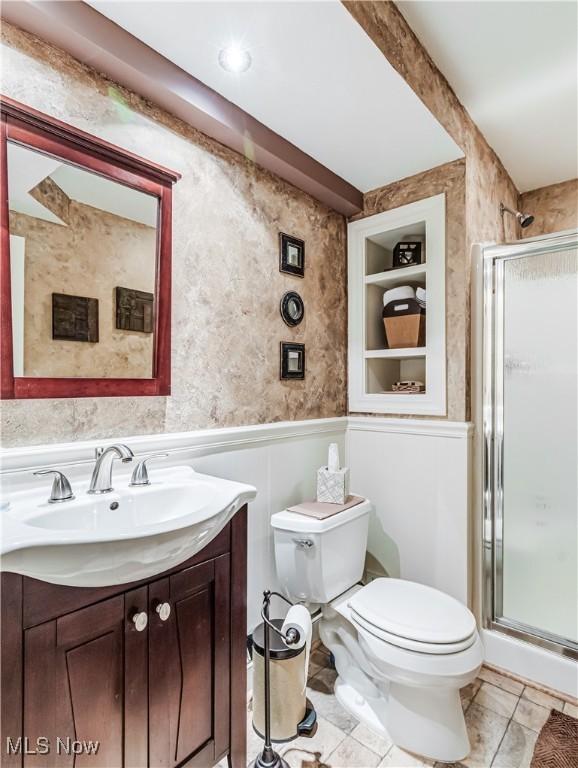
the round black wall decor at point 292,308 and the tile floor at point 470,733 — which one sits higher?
the round black wall decor at point 292,308

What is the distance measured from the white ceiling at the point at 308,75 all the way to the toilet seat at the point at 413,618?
187cm

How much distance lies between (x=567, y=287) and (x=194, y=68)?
169 cm

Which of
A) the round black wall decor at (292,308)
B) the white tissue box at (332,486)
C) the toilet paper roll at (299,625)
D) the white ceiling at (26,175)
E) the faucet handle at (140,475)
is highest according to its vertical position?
the white ceiling at (26,175)

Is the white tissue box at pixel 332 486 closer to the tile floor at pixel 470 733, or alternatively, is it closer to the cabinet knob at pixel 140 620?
the tile floor at pixel 470 733

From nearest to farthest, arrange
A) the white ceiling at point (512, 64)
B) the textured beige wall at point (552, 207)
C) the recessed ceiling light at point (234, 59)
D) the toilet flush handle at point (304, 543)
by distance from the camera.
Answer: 1. the recessed ceiling light at point (234, 59)
2. the white ceiling at point (512, 64)
3. the toilet flush handle at point (304, 543)
4. the textured beige wall at point (552, 207)

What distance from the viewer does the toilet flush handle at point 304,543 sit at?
5.27 ft

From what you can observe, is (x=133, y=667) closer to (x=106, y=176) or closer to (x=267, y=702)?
(x=267, y=702)

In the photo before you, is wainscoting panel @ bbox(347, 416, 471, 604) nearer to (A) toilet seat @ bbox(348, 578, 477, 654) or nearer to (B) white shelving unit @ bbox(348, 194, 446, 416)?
(B) white shelving unit @ bbox(348, 194, 446, 416)

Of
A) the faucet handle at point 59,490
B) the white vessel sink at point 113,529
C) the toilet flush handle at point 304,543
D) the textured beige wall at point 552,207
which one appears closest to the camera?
the white vessel sink at point 113,529

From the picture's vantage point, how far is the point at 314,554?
1615mm

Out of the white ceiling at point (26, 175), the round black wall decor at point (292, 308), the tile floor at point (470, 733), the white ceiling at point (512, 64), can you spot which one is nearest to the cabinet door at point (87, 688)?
the tile floor at point (470, 733)

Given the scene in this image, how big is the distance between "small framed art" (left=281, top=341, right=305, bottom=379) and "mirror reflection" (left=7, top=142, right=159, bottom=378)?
68cm

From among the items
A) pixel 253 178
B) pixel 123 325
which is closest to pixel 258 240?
pixel 253 178

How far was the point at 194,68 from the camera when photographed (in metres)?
1.40
